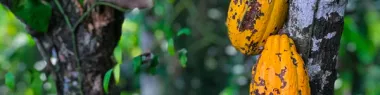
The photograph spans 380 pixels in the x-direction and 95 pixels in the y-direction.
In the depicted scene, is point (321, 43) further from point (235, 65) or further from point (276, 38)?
point (235, 65)

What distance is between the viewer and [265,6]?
0.97 metres

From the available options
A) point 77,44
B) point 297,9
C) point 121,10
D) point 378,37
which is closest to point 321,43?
point 297,9

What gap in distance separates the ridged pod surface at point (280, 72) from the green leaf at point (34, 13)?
0.52 meters

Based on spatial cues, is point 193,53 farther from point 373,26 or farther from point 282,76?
point 282,76

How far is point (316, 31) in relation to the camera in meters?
0.98

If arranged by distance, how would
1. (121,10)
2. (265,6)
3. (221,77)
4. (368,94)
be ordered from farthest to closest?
1. (221,77)
2. (368,94)
3. (121,10)
4. (265,6)

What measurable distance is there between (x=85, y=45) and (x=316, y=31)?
551 mm

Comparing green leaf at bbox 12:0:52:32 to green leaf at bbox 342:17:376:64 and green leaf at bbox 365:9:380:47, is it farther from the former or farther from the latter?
green leaf at bbox 365:9:380:47

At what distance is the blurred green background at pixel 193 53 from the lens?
2102 millimetres

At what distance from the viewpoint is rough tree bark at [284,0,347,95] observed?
0.97 metres

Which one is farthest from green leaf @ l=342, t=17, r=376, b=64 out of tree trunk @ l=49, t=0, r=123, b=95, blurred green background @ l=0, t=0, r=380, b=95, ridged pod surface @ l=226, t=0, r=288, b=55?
ridged pod surface @ l=226, t=0, r=288, b=55

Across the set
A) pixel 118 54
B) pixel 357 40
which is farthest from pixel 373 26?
pixel 118 54

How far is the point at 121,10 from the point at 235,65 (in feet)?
4.43

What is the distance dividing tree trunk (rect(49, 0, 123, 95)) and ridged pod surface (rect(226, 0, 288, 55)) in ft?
1.38
